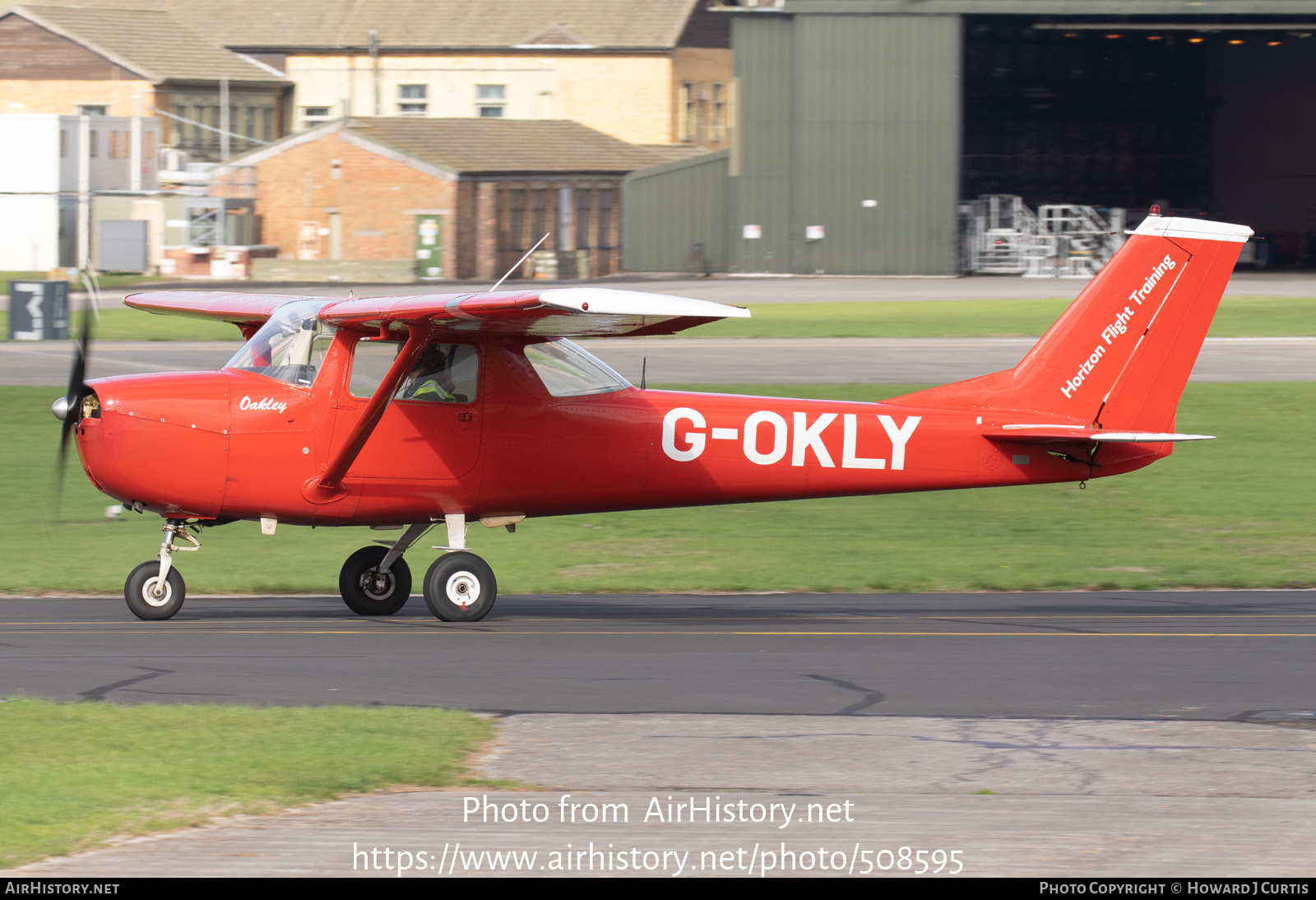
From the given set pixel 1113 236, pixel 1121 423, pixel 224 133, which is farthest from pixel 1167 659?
pixel 224 133

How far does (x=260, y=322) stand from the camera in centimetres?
1452

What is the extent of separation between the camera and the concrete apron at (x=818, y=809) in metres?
6.38

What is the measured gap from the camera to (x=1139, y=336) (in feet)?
43.1

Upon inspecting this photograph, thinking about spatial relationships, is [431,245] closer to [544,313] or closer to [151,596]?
[151,596]

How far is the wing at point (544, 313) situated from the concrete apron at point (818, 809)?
260 cm

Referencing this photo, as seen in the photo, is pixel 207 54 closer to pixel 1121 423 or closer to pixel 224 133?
pixel 224 133

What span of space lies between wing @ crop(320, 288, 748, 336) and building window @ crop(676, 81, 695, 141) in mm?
69911

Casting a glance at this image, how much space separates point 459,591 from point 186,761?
14.9ft

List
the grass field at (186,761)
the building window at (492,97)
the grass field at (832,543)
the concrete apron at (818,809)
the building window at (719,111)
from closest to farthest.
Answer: the concrete apron at (818,809) → the grass field at (186,761) → the grass field at (832,543) → the building window at (492,97) → the building window at (719,111)

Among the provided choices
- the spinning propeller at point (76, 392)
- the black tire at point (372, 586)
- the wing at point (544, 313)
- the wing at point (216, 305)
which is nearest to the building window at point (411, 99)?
the wing at point (216, 305)

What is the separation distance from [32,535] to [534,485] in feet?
22.2

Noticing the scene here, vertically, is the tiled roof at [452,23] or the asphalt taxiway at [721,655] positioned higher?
the tiled roof at [452,23]

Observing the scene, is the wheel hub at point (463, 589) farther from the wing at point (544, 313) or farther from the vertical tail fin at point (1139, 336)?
the vertical tail fin at point (1139, 336)

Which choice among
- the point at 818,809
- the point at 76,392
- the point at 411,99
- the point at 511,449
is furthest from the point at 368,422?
the point at 411,99
